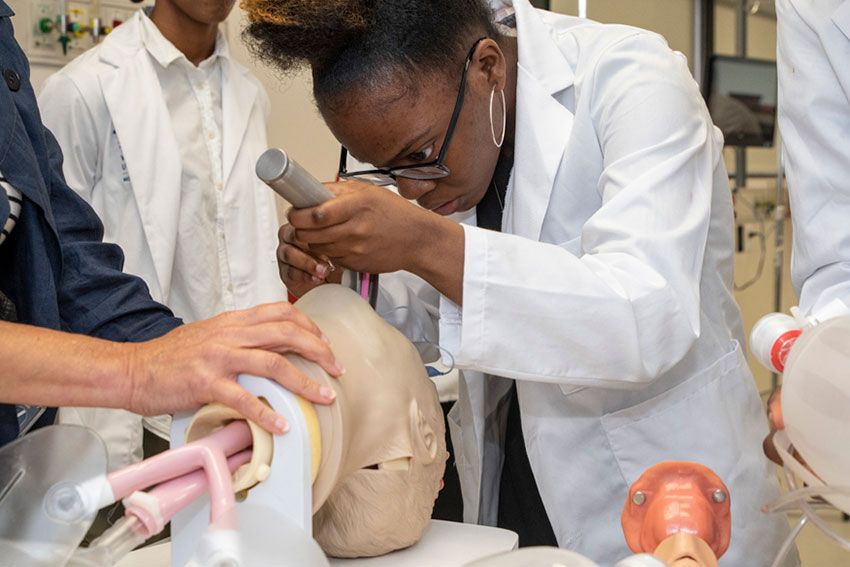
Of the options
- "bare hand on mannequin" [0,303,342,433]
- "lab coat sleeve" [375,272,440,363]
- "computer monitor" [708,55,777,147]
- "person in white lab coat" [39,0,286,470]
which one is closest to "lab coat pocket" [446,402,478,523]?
"lab coat sleeve" [375,272,440,363]

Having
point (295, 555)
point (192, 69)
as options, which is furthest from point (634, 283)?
point (192, 69)

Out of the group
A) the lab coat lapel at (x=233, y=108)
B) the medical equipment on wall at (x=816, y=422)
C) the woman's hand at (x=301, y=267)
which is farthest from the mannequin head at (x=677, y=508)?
→ the lab coat lapel at (x=233, y=108)

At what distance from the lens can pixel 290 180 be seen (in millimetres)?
951

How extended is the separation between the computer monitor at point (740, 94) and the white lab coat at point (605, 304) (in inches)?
128

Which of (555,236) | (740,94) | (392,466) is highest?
(555,236)

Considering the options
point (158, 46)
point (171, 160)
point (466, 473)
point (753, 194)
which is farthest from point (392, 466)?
point (753, 194)

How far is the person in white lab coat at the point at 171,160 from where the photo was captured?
7.00 ft

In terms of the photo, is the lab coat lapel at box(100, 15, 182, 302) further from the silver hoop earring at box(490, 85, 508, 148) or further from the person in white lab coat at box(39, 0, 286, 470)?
the silver hoop earring at box(490, 85, 508, 148)

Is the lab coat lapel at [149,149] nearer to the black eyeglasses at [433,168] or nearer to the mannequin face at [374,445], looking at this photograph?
the black eyeglasses at [433,168]

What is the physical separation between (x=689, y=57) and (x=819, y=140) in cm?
371

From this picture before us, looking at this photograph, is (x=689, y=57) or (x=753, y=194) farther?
(x=753, y=194)

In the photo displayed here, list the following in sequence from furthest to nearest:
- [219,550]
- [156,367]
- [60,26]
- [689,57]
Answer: [689,57] → [60,26] → [156,367] → [219,550]

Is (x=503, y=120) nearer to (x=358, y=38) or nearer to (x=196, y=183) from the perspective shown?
(x=358, y=38)

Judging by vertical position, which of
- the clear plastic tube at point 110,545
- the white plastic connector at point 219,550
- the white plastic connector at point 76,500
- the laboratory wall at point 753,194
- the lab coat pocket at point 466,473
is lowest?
the laboratory wall at point 753,194
